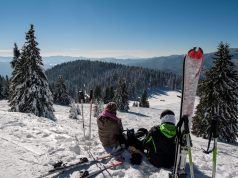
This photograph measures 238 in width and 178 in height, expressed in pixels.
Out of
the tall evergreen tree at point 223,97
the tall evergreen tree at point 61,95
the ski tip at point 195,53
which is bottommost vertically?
the tall evergreen tree at point 61,95

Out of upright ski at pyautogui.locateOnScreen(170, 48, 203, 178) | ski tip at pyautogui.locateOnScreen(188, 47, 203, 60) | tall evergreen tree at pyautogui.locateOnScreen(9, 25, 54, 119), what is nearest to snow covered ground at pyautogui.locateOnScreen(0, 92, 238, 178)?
upright ski at pyautogui.locateOnScreen(170, 48, 203, 178)

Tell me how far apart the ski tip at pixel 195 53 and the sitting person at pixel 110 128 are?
3.77 m

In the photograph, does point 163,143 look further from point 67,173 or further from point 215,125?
point 67,173

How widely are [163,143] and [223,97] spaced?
64.0 feet

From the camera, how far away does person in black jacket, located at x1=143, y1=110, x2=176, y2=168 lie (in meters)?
6.69

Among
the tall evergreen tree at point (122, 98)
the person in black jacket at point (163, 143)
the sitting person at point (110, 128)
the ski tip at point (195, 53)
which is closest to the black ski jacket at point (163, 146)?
the person in black jacket at point (163, 143)

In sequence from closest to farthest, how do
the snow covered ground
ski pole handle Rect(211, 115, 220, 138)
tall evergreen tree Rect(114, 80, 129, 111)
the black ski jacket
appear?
1. ski pole handle Rect(211, 115, 220, 138)
2. the snow covered ground
3. the black ski jacket
4. tall evergreen tree Rect(114, 80, 129, 111)

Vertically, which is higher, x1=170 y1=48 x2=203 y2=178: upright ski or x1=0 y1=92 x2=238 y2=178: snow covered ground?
x1=170 y1=48 x2=203 y2=178: upright ski

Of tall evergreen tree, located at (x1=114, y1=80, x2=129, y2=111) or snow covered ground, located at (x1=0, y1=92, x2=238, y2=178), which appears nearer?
snow covered ground, located at (x1=0, y1=92, x2=238, y2=178)

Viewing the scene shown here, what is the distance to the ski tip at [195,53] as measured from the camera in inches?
202

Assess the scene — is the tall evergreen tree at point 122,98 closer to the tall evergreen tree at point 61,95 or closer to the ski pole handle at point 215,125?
the tall evergreen tree at point 61,95

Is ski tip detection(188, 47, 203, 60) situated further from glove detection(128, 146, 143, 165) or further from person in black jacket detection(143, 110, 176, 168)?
glove detection(128, 146, 143, 165)

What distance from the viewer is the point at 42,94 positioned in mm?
26500

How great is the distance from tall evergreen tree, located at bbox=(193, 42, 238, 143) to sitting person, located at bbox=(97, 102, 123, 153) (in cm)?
1739
